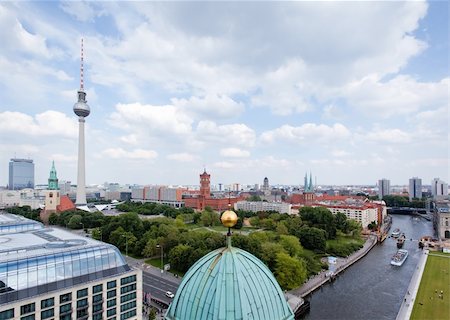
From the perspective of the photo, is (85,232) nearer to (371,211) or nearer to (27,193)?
(371,211)

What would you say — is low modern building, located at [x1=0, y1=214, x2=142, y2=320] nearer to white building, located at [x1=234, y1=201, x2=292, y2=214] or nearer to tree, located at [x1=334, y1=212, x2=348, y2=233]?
tree, located at [x1=334, y1=212, x2=348, y2=233]

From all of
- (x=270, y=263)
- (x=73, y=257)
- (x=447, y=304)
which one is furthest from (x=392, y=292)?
(x=73, y=257)

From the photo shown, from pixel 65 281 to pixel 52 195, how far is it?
253 feet

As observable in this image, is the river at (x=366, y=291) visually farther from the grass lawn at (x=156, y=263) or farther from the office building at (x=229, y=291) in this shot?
the office building at (x=229, y=291)

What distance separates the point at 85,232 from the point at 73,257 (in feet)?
163

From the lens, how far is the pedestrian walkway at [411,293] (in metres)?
31.5

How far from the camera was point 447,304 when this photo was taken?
33.3 meters

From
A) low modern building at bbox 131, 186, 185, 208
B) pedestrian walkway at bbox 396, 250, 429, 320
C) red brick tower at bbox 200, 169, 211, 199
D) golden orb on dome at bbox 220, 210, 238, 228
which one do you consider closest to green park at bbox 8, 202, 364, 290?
pedestrian walkway at bbox 396, 250, 429, 320

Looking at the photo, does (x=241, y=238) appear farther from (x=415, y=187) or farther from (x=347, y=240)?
(x=415, y=187)

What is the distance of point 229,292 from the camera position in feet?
23.7

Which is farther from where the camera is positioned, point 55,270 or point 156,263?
point 156,263

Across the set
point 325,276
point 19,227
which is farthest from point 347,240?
point 19,227

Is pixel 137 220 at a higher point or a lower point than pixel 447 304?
higher

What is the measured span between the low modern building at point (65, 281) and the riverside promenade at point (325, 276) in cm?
2016
